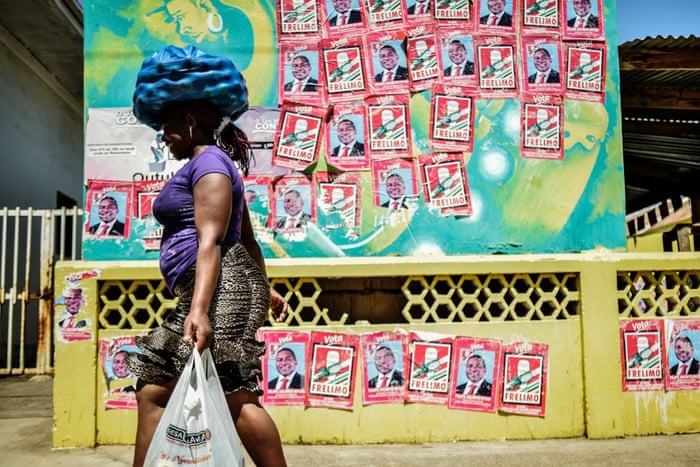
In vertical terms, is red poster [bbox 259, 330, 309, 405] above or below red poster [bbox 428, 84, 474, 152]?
below

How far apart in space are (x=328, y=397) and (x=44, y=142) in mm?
8246

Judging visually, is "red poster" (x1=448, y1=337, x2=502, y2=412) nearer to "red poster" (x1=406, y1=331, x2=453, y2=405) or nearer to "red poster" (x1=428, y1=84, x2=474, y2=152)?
"red poster" (x1=406, y1=331, x2=453, y2=405)

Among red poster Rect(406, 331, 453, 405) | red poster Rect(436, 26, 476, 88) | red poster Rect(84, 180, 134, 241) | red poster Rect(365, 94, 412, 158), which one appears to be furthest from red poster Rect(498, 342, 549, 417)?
red poster Rect(84, 180, 134, 241)

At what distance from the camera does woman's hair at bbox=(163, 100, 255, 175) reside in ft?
7.52

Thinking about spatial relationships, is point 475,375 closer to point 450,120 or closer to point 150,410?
point 450,120

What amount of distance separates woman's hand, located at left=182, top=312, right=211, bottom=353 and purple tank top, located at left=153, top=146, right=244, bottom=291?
0.27 m

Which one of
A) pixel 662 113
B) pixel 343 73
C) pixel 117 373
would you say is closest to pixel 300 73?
pixel 343 73

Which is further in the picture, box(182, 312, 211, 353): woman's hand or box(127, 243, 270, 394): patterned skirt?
box(127, 243, 270, 394): patterned skirt

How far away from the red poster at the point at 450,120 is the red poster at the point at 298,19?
1.04m

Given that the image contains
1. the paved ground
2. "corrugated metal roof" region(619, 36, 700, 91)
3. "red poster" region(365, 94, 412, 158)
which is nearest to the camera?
the paved ground

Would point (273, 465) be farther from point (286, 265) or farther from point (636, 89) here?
point (636, 89)

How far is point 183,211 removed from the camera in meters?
2.18

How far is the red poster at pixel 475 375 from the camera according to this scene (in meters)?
4.02

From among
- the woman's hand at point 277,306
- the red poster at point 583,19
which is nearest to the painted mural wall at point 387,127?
the red poster at point 583,19
